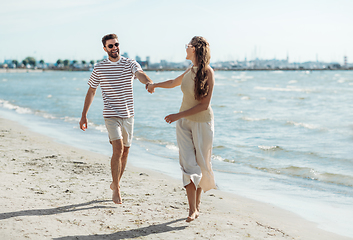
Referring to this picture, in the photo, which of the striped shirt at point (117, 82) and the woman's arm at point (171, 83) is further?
the striped shirt at point (117, 82)

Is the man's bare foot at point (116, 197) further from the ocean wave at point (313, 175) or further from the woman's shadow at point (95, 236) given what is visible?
the ocean wave at point (313, 175)

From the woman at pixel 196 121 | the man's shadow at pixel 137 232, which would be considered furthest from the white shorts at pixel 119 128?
the man's shadow at pixel 137 232

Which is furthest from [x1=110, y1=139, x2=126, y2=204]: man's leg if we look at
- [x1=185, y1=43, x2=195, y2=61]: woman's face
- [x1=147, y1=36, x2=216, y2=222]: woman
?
[x1=185, y1=43, x2=195, y2=61]: woman's face

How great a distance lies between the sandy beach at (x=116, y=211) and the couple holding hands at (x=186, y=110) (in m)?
0.31

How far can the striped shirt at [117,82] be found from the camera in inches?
171

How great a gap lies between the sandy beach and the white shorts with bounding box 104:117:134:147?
84 cm

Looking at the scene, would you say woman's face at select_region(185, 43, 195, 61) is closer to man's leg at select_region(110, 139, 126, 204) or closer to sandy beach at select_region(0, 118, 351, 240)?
man's leg at select_region(110, 139, 126, 204)

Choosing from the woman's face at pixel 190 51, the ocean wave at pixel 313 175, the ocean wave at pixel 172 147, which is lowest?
the ocean wave at pixel 313 175

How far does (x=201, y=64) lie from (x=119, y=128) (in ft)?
4.37

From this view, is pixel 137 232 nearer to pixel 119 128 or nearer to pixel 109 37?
pixel 119 128

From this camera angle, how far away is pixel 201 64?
371cm

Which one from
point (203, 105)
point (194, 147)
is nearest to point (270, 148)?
point (194, 147)

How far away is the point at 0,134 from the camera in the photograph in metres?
9.73

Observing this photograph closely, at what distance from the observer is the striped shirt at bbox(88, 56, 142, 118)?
4332 millimetres
